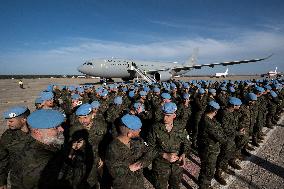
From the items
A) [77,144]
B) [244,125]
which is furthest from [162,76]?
[77,144]

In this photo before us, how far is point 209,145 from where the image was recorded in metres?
5.75

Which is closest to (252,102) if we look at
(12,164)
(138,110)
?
(138,110)

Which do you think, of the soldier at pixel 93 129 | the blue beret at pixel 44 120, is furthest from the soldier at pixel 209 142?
the blue beret at pixel 44 120

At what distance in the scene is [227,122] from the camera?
648 centimetres

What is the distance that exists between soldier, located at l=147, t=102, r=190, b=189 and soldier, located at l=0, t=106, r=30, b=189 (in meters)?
2.28

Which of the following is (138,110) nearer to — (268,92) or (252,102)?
(252,102)

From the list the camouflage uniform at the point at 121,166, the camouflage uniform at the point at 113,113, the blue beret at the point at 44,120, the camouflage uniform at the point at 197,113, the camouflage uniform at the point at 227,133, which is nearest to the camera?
the blue beret at the point at 44,120

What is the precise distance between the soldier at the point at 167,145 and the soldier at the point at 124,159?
1076 mm

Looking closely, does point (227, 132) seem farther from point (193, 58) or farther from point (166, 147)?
point (193, 58)

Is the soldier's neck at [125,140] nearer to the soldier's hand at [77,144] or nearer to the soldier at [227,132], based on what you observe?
the soldier's hand at [77,144]

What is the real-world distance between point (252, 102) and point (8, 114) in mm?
7596

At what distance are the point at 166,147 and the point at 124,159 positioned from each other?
1353 millimetres

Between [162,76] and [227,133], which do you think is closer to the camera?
[227,133]

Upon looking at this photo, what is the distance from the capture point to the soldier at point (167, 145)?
184 inches
